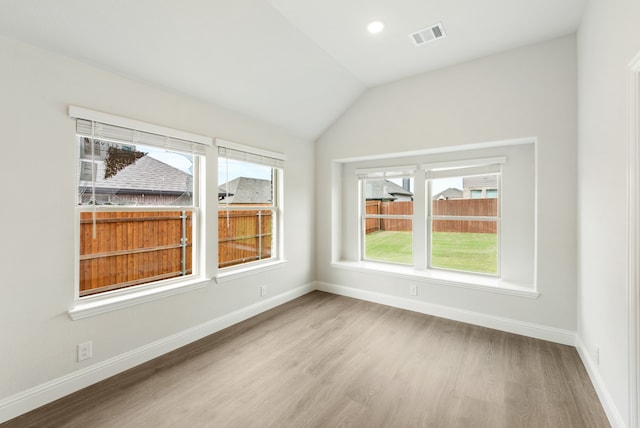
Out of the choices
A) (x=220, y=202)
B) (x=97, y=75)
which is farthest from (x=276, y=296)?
(x=97, y=75)

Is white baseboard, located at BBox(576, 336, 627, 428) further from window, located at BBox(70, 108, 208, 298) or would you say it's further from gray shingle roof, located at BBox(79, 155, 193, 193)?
gray shingle roof, located at BBox(79, 155, 193, 193)

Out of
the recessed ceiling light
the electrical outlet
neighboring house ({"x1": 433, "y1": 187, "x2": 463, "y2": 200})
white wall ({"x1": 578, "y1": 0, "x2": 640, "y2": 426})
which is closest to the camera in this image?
white wall ({"x1": 578, "y1": 0, "x2": 640, "y2": 426})

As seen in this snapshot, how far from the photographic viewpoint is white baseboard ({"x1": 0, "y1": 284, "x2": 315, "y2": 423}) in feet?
5.98

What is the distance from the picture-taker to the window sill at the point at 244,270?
312 centimetres

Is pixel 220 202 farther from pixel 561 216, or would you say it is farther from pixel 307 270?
pixel 561 216

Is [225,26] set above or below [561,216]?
above

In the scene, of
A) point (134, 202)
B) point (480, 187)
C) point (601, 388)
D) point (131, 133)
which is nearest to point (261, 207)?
point (134, 202)

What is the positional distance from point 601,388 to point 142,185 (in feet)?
12.9

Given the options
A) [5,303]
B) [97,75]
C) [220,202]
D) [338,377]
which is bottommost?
[338,377]

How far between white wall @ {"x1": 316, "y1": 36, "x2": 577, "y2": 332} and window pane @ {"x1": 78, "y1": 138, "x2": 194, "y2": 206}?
8.05 feet

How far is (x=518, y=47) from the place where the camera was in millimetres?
2926

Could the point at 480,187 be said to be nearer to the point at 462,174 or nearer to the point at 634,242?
the point at 462,174

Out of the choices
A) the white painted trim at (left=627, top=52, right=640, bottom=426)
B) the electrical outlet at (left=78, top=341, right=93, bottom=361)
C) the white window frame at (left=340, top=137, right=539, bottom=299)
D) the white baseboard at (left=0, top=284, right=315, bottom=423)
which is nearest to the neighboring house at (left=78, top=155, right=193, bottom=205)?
the electrical outlet at (left=78, top=341, right=93, bottom=361)

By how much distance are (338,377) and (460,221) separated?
2558mm
